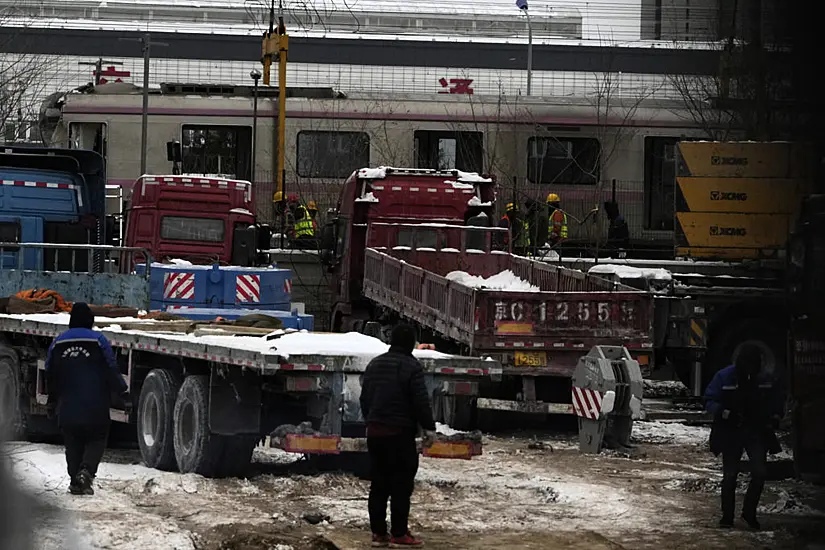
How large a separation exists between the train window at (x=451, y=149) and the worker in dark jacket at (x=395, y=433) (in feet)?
70.9

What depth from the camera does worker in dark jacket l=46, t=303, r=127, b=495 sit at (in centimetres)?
1058

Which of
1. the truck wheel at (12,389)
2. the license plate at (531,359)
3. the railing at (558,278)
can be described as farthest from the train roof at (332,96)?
the truck wheel at (12,389)

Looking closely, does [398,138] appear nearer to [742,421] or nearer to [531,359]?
[531,359]

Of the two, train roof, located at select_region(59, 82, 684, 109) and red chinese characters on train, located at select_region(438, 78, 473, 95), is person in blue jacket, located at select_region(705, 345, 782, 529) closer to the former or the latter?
train roof, located at select_region(59, 82, 684, 109)

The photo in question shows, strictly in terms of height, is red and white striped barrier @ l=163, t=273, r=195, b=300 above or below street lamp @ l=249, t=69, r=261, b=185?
below

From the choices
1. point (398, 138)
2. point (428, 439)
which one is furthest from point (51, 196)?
point (398, 138)

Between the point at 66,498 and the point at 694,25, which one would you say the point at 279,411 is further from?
the point at 694,25

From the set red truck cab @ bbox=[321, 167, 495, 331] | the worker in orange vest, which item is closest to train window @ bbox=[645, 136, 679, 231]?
the worker in orange vest

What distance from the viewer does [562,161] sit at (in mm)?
31031

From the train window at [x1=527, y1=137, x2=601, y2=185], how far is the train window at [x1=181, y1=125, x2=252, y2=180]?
243 inches

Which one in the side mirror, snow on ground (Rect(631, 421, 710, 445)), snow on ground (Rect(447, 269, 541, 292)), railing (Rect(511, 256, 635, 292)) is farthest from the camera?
the side mirror

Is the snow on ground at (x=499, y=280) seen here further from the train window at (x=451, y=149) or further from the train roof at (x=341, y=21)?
the train roof at (x=341, y=21)

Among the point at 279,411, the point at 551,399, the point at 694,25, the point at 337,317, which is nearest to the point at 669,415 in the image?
the point at 551,399

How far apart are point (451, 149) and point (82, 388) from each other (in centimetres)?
2088
